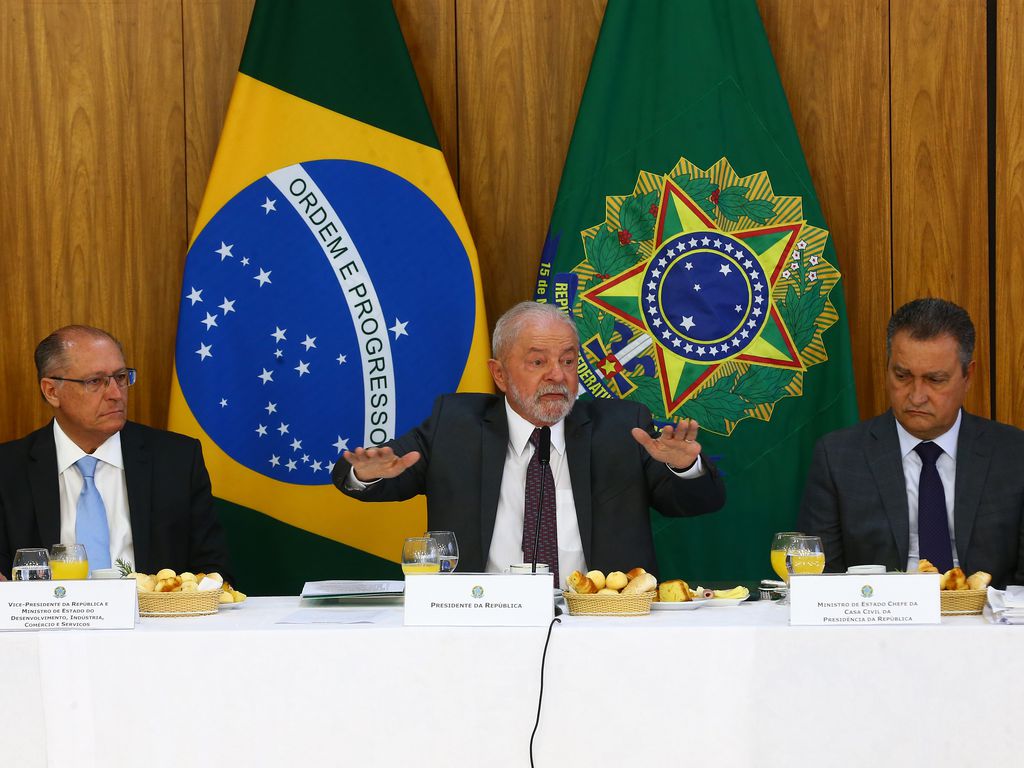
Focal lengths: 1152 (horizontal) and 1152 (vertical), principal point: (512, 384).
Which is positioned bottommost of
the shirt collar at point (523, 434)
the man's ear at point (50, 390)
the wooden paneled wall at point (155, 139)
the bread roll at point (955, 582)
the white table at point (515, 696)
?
the white table at point (515, 696)

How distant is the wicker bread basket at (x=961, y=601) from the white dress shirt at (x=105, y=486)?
2399 mm

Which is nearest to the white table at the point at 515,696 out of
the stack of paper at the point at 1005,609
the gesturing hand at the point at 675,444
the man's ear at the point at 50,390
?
the stack of paper at the point at 1005,609

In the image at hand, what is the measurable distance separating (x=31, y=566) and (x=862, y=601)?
1607 mm

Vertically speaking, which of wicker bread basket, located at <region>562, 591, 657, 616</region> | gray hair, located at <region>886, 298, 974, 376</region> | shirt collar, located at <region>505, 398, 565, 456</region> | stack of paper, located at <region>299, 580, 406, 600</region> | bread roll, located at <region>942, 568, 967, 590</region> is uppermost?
gray hair, located at <region>886, 298, 974, 376</region>

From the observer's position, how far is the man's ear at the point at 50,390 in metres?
3.53

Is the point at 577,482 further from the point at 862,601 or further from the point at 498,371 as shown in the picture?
the point at 862,601

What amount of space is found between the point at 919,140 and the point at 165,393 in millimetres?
2888

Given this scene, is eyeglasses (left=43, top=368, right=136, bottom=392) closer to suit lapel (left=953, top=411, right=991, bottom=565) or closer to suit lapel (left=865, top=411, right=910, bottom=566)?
suit lapel (left=865, top=411, right=910, bottom=566)

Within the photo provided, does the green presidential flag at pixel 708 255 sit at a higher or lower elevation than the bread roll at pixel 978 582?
higher

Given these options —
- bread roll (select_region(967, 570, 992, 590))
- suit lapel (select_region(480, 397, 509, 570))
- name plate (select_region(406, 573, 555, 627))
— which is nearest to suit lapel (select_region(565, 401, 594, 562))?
suit lapel (select_region(480, 397, 509, 570))

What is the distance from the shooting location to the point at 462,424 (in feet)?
10.9

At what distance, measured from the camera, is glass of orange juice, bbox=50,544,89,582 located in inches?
94.5

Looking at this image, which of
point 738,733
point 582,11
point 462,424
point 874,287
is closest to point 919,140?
point 874,287

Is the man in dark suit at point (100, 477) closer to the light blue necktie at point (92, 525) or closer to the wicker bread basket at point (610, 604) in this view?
the light blue necktie at point (92, 525)
